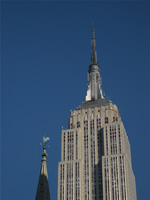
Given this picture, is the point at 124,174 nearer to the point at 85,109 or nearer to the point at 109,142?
the point at 109,142

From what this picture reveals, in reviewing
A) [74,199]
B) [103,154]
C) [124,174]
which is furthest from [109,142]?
[74,199]

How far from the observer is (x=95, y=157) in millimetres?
176375

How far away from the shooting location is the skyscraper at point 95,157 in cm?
16325

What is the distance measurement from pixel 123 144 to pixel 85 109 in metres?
29.8

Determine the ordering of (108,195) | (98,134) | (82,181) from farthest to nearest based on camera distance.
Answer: (98,134), (82,181), (108,195)

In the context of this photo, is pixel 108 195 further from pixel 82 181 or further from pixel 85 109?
pixel 85 109

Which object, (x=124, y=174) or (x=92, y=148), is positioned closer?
(x=124, y=174)

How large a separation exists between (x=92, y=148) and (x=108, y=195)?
85.5 ft

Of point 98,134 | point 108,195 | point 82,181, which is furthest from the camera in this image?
point 98,134

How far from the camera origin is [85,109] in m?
193

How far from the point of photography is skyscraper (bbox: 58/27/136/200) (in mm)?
163250

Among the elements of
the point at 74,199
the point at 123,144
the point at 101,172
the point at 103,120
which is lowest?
the point at 74,199

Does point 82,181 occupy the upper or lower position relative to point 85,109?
lower

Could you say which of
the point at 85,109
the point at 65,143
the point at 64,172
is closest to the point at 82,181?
the point at 64,172
